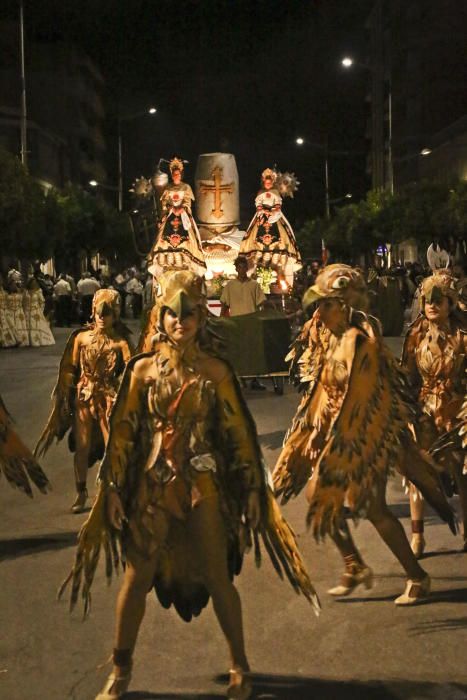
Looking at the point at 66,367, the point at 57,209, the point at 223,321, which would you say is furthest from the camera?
the point at 57,209

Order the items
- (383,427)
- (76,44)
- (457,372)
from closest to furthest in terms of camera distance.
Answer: (383,427), (457,372), (76,44)

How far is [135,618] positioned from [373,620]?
5.50 ft

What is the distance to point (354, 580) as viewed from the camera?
654 cm

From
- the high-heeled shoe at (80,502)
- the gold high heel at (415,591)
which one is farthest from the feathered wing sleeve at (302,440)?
the high-heeled shoe at (80,502)

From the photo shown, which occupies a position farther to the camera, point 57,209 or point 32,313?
point 57,209

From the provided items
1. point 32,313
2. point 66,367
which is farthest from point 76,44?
point 66,367

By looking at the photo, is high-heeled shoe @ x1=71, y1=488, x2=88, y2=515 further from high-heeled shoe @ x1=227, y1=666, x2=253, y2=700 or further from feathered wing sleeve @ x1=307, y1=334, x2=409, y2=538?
high-heeled shoe @ x1=227, y1=666, x2=253, y2=700

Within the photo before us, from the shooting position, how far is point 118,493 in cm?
488

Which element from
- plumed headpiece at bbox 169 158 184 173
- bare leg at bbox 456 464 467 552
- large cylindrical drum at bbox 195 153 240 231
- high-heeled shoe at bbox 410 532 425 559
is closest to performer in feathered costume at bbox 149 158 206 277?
plumed headpiece at bbox 169 158 184 173

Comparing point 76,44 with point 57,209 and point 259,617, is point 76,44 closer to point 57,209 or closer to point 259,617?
point 57,209

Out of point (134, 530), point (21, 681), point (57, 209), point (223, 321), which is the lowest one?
point (21, 681)

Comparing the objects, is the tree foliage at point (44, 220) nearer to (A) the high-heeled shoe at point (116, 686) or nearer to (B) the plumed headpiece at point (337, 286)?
(B) the plumed headpiece at point (337, 286)

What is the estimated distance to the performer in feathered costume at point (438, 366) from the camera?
7414 mm

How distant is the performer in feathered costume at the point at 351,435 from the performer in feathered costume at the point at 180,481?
104cm
